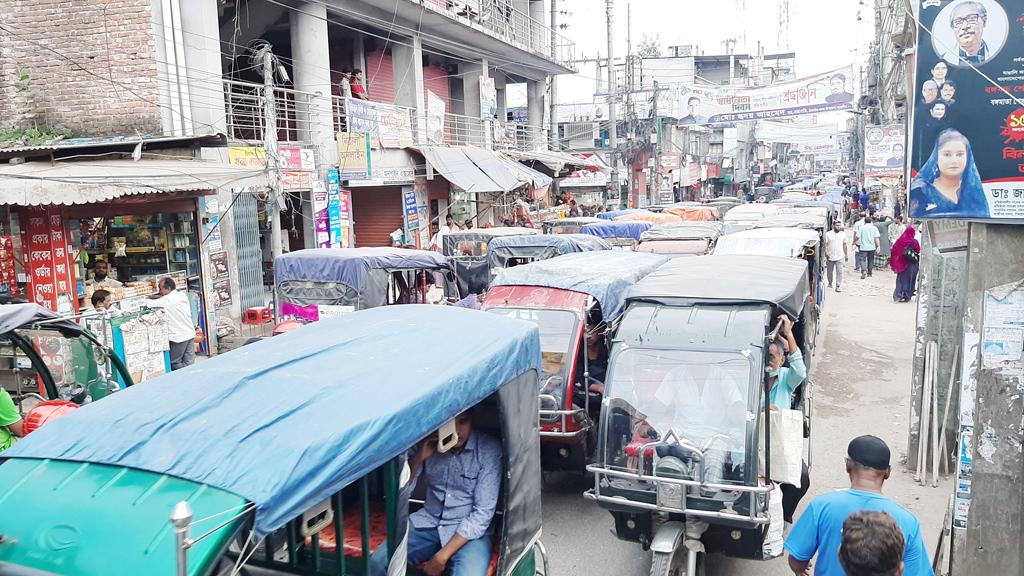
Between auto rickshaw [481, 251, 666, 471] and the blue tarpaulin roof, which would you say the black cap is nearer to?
auto rickshaw [481, 251, 666, 471]

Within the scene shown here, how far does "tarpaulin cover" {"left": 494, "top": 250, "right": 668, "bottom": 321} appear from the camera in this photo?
798 cm

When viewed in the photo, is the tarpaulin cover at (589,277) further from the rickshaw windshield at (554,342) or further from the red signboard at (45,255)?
the red signboard at (45,255)

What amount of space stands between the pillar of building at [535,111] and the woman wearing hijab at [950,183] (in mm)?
27052

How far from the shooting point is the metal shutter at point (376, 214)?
68.3ft

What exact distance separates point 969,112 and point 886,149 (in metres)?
22.0

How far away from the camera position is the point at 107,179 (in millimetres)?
8922

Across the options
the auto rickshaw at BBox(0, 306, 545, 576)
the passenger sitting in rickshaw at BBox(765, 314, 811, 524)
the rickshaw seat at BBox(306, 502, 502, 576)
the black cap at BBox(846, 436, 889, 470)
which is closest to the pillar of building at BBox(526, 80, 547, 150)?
the passenger sitting in rickshaw at BBox(765, 314, 811, 524)

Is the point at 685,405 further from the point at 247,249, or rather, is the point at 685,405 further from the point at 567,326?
the point at 247,249

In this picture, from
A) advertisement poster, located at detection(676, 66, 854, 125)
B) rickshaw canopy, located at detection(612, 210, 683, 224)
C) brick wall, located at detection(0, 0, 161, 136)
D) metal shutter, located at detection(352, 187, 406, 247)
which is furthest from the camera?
advertisement poster, located at detection(676, 66, 854, 125)

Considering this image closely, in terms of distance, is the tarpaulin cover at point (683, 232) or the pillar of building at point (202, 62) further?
the tarpaulin cover at point (683, 232)

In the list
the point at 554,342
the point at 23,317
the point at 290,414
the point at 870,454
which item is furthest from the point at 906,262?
the point at 290,414

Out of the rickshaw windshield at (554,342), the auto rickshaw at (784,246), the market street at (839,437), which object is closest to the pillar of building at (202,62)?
the rickshaw windshield at (554,342)

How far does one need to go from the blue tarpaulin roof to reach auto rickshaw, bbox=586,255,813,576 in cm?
566

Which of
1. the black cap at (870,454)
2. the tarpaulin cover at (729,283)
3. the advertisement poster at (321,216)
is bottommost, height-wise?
the black cap at (870,454)
